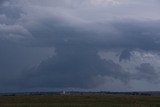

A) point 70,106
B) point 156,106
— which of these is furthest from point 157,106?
point 70,106

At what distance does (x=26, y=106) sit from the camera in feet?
236

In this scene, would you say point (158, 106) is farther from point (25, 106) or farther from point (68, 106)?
point (25, 106)

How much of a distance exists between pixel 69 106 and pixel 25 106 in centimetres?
757

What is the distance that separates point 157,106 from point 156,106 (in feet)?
0.57

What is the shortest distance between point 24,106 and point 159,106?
23.5 meters

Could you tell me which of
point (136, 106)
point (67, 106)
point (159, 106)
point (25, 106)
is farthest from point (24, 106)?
point (159, 106)

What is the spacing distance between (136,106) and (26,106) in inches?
734

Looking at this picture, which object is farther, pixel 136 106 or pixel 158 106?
pixel 158 106

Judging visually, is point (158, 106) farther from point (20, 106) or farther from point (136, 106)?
point (20, 106)

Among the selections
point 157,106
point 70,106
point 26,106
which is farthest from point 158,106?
point 26,106

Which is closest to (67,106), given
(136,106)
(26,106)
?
(26,106)

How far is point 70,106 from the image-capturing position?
240ft

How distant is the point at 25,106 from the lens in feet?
236

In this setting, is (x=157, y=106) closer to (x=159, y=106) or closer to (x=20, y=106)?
(x=159, y=106)
